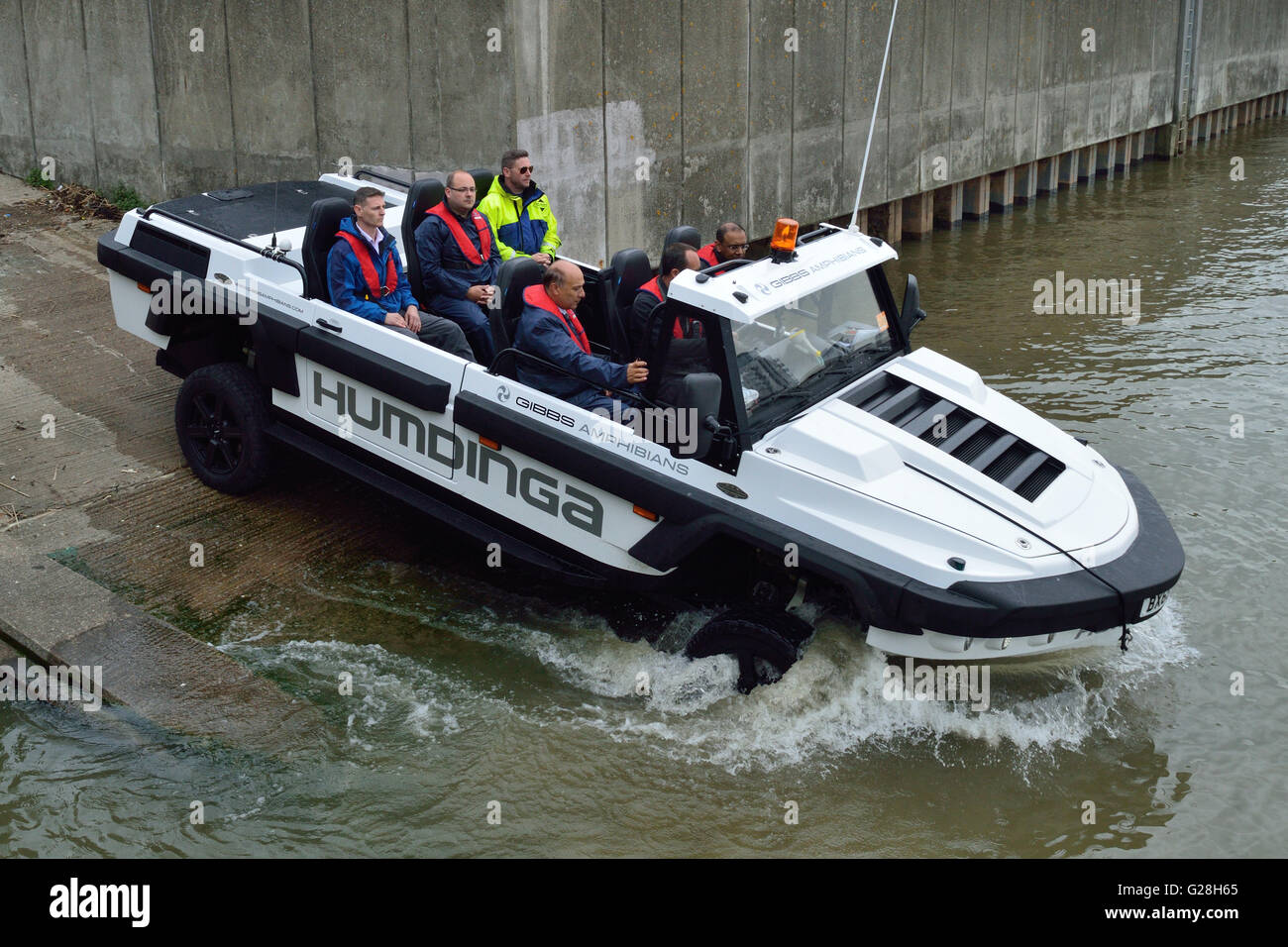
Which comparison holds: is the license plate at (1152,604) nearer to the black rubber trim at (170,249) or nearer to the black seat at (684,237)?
the black seat at (684,237)

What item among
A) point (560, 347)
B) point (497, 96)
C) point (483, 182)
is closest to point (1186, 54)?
point (497, 96)

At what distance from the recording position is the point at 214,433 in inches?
287

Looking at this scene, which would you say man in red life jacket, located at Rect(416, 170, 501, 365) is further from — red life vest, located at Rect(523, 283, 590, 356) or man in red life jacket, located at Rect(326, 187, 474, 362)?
red life vest, located at Rect(523, 283, 590, 356)

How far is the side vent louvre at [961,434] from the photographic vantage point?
579cm

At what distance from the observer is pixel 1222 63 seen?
25.2 meters

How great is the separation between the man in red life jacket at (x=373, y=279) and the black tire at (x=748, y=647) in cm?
216

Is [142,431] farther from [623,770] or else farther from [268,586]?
[623,770]

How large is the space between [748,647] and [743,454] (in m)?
0.87

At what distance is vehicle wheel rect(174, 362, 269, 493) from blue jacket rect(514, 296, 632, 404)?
177cm

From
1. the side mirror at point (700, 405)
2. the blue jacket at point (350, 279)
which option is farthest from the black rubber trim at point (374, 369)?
the side mirror at point (700, 405)

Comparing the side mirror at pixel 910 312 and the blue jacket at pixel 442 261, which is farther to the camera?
the blue jacket at pixel 442 261

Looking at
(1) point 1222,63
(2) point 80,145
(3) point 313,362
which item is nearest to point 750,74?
(2) point 80,145

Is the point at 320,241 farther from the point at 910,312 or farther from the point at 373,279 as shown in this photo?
the point at 910,312
